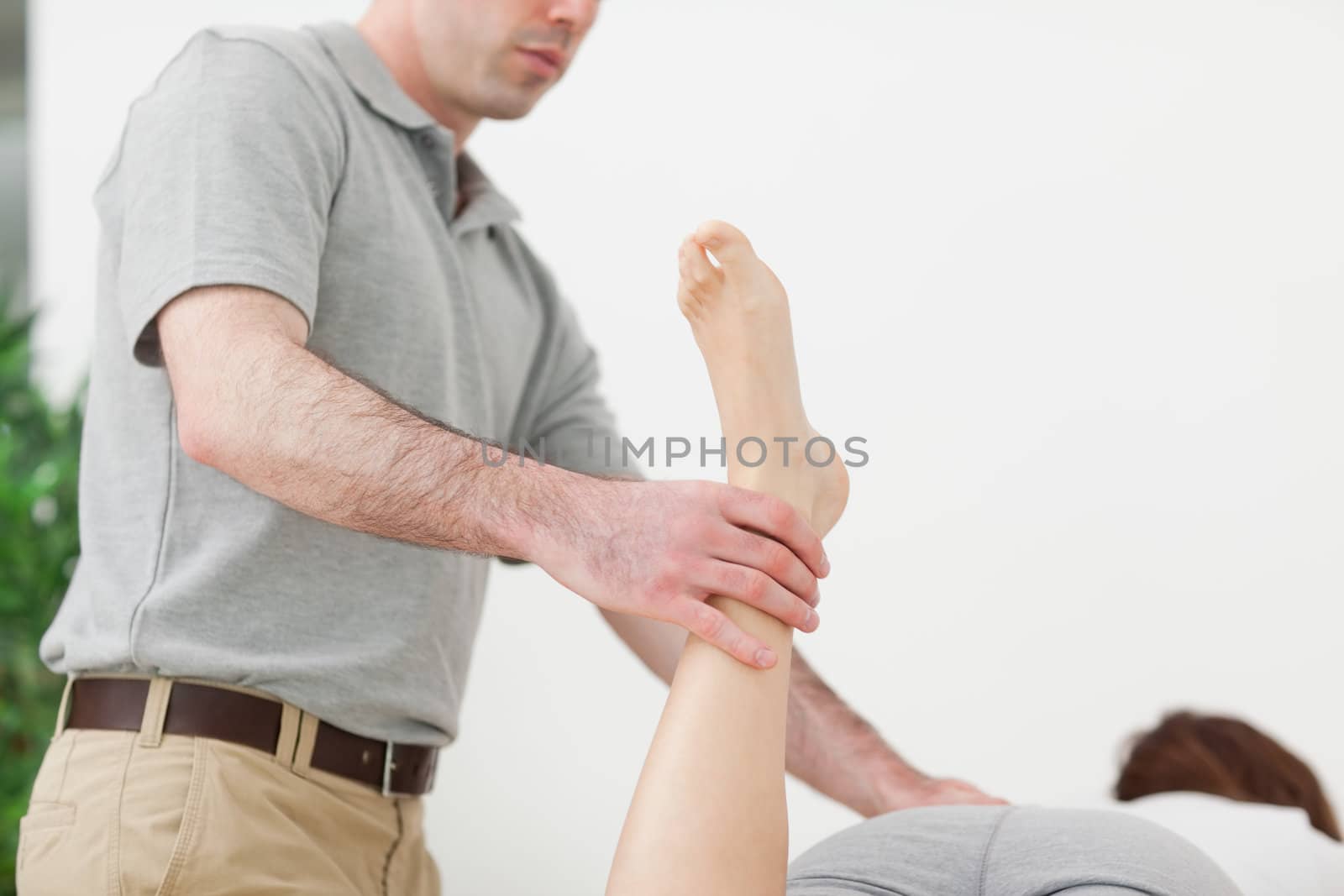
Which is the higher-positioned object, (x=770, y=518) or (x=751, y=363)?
(x=751, y=363)

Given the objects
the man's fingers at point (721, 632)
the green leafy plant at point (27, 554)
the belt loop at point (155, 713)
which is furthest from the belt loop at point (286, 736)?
the green leafy plant at point (27, 554)

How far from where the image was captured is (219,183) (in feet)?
3.58

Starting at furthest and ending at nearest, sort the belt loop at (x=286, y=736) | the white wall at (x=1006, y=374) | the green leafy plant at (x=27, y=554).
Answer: the white wall at (x=1006, y=374), the green leafy plant at (x=27, y=554), the belt loop at (x=286, y=736)

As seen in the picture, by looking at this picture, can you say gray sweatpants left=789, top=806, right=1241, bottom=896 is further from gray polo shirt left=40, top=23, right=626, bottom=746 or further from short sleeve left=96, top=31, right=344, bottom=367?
short sleeve left=96, top=31, right=344, bottom=367

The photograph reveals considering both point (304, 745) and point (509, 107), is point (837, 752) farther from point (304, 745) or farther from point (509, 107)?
point (509, 107)

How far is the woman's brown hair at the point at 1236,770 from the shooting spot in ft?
6.09

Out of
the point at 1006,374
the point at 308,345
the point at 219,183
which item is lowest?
the point at 308,345

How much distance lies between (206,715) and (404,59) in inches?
32.5

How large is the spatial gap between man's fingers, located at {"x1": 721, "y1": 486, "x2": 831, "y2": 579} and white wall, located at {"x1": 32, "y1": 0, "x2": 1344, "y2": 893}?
1.34 metres

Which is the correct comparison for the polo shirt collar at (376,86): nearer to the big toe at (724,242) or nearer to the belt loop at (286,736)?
the big toe at (724,242)

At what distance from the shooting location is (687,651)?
105cm

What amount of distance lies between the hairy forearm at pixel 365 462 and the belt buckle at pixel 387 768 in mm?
406

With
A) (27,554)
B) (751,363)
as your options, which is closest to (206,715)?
(751,363)

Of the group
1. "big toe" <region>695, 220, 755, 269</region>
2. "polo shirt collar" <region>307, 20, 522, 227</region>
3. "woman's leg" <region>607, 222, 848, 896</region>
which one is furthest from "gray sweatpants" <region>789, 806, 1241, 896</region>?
"polo shirt collar" <region>307, 20, 522, 227</region>
